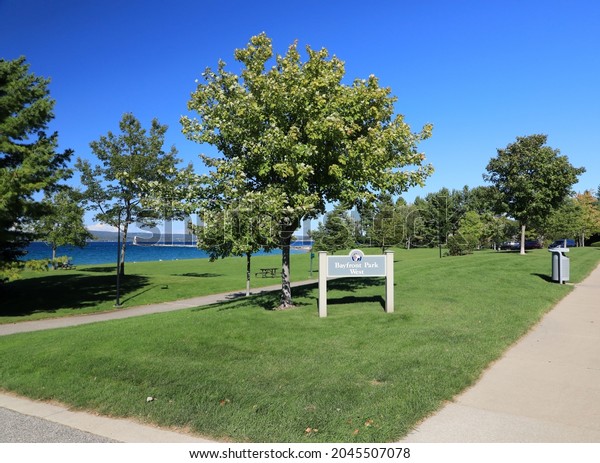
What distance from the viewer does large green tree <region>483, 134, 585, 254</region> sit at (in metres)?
30.3

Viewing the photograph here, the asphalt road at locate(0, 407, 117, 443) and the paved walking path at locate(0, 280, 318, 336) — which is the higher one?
the asphalt road at locate(0, 407, 117, 443)

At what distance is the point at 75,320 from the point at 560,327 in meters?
16.1

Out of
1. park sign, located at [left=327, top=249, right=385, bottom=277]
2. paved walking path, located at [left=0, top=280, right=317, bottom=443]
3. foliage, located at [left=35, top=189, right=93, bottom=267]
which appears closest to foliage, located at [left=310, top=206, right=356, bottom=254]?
foliage, located at [left=35, top=189, right=93, bottom=267]

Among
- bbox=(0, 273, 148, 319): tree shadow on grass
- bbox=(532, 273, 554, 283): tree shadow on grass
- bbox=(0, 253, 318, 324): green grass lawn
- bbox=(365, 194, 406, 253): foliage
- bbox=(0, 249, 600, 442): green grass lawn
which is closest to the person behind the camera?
bbox=(0, 249, 600, 442): green grass lawn

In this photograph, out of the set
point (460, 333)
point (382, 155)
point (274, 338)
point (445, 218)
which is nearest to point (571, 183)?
point (382, 155)

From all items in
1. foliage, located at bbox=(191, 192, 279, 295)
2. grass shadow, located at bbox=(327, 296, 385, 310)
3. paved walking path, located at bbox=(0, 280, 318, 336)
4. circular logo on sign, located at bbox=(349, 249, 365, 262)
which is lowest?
paved walking path, located at bbox=(0, 280, 318, 336)

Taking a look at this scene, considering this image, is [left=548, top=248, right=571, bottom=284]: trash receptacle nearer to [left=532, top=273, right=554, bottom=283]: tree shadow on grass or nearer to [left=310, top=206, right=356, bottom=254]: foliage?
[left=532, top=273, right=554, bottom=283]: tree shadow on grass

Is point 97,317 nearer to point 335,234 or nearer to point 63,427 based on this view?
point 63,427

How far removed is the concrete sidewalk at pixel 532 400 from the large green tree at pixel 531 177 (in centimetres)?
2508

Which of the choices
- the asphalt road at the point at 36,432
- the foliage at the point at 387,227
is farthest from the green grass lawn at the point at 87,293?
the foliage at the point at 387,227

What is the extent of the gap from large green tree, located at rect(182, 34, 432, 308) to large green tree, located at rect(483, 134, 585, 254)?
21678 mm

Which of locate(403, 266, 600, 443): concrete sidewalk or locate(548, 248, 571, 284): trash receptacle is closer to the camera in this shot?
locate(403, 266, 600, 443): concrete sidewalk

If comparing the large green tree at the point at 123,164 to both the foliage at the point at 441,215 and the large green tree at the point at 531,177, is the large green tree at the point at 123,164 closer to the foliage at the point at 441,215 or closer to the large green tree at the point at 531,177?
the large green tree at the point at 531,177
